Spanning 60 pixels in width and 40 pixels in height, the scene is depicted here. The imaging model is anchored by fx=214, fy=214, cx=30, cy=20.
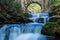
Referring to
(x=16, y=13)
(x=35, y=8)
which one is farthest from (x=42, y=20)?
(x=35, y=8)

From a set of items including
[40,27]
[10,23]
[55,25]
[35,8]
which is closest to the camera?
[55,25]

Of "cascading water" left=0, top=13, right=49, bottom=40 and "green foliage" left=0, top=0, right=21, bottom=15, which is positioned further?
"green foliage" left=0, top=0, right=21, bottom=15

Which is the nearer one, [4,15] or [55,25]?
[55,25]

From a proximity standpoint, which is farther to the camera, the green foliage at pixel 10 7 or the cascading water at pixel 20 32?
the green foliage at pixel 10 7

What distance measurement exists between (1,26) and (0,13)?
136 cm

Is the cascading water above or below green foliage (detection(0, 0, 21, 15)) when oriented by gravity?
below

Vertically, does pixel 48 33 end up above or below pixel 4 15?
below

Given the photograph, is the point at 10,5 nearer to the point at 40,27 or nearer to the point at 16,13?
the point at 16,13

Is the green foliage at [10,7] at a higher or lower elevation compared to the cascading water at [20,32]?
higher

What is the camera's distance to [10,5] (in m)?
13.9

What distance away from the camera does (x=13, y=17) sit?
13.3m

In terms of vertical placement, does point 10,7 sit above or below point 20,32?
above

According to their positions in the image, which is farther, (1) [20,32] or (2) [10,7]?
(2) [10,7]

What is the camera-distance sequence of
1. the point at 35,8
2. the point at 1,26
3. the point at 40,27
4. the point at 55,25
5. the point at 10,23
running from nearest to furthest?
the point at 55,25, the point at 40,27, the point at 1,26, the point at 10,23, the point at 35,8
